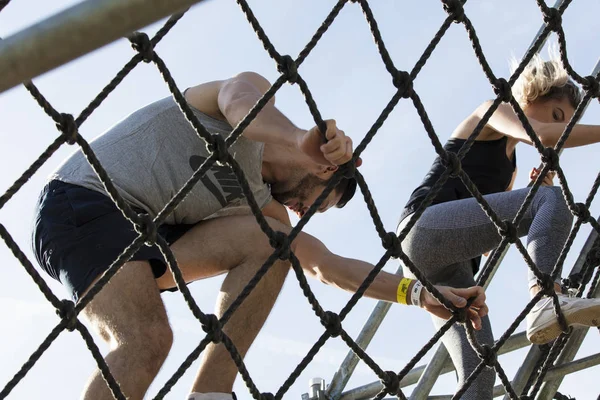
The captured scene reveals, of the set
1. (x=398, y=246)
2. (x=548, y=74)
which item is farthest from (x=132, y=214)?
(x=548, y=74)

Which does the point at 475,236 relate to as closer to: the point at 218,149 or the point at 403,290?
the point at 403,290

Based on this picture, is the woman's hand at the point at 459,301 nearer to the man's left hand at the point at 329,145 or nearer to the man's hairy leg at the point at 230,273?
the man's hairy leg at the point at 230,273

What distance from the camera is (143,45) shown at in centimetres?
171

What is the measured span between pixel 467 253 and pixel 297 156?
490 millimetres

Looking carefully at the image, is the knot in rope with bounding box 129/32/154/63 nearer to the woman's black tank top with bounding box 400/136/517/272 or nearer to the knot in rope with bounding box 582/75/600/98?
the woman's black tank top with bounding box 400/136/517/272

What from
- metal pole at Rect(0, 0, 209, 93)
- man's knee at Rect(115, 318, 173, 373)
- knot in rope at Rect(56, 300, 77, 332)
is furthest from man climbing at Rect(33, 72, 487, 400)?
metal pole at Rect(0, 0, 209, 93)

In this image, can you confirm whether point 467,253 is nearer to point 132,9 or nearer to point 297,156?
point 297,156

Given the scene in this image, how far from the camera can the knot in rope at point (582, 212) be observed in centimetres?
236

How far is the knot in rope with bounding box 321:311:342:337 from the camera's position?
73.5 inches

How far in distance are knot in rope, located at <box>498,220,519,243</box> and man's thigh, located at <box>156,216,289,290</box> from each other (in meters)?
0.50

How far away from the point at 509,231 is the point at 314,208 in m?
0.58

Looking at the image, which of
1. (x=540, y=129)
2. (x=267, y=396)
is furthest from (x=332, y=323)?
(x=540, y=129)

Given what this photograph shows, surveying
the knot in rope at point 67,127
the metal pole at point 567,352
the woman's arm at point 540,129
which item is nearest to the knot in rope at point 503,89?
the woman's arm at point 540,129

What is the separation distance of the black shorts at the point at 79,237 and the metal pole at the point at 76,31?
126 cm
